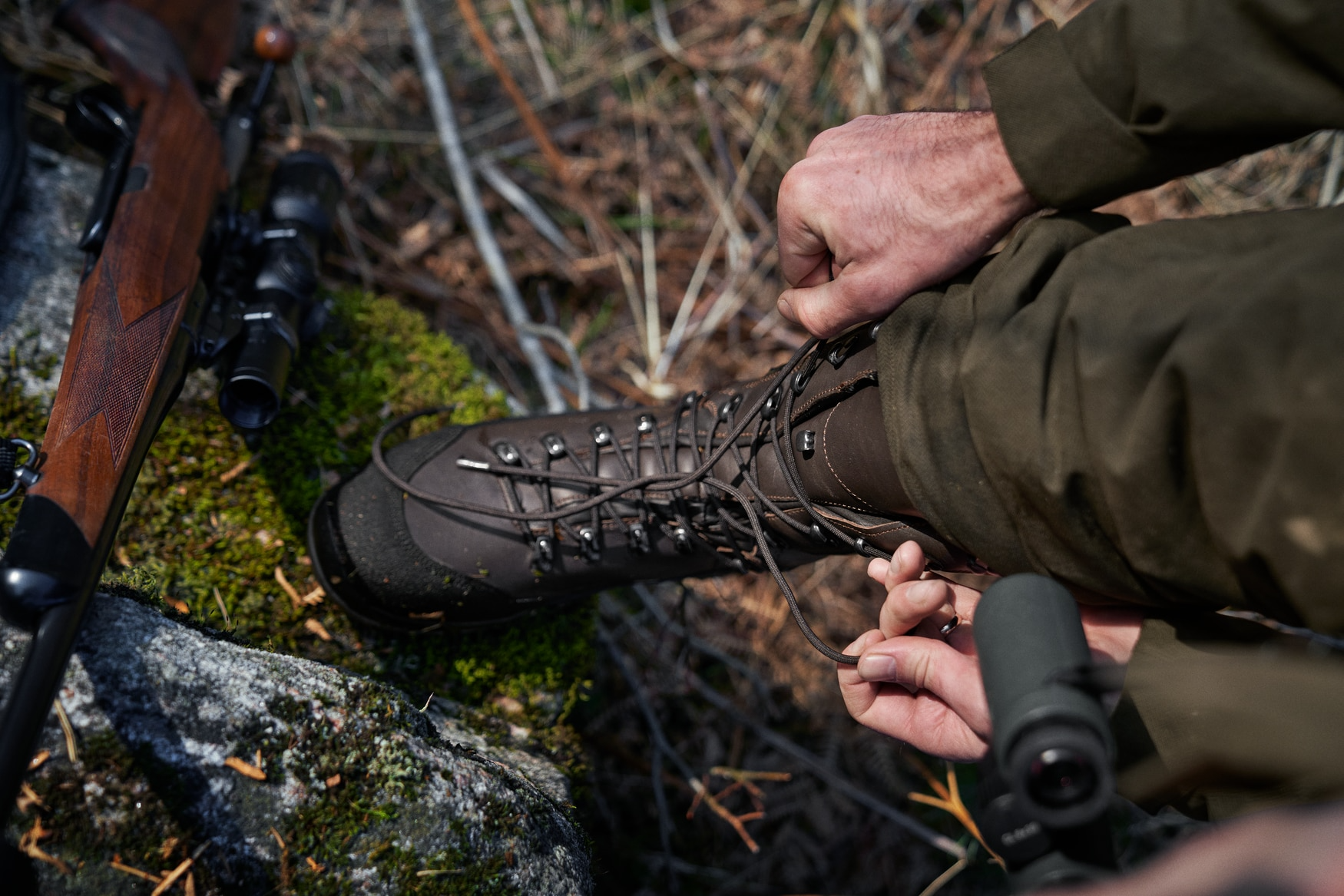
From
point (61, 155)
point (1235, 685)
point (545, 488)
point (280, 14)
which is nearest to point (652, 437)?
point (545, 488)

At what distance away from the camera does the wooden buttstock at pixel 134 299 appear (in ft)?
5.50

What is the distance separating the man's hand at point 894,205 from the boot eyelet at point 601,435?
706 millimetres

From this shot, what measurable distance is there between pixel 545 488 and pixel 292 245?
1073 mm

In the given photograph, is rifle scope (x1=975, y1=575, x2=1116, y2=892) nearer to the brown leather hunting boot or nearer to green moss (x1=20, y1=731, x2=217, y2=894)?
the brown leather hunting boot

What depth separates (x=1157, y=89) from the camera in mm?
1389

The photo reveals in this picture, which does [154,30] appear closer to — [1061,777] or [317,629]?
[317,629]

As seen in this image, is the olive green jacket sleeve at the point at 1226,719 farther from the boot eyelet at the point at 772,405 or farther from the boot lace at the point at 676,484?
the boot eyelet at the point at 772,405

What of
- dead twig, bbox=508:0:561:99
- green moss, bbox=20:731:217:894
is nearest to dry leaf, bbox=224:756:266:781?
green moss, bbox=20:731:217:894

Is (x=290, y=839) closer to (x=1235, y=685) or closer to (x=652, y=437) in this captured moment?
(x=652, y=437)

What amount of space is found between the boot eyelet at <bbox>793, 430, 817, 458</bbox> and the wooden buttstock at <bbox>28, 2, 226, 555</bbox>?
1.49 metres

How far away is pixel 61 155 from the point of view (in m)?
2.72

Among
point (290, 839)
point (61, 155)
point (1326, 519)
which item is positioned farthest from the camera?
point (61, 155)

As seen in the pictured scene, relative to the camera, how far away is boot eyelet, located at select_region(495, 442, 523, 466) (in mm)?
2291

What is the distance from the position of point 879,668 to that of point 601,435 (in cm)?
102
